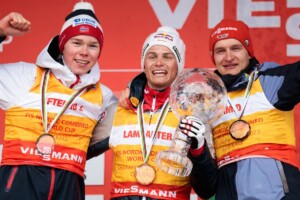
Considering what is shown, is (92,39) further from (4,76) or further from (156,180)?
(156,180)

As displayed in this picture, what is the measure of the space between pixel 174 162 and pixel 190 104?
26 centimetres

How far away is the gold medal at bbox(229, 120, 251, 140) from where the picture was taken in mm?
3199

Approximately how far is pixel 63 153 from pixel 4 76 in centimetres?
43

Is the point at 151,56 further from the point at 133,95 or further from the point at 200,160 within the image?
the point at 200,160

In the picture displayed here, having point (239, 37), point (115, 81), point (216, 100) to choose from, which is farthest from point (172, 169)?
point (115, 81)

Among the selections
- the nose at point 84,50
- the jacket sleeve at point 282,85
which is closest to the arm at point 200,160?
the jacket sleeve at point 282,85

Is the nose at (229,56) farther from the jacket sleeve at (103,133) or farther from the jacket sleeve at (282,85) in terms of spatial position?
the jacket sleeve at (103,133)

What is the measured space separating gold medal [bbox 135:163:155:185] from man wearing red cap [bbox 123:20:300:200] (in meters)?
0.19

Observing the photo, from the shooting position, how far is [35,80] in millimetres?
3389

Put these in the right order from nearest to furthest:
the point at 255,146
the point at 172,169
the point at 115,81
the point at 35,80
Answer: the point at 172,169 → the point at 255,146 → the point at 35,80 → the point at 115,81

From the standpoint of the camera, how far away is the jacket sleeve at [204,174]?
3.14 m

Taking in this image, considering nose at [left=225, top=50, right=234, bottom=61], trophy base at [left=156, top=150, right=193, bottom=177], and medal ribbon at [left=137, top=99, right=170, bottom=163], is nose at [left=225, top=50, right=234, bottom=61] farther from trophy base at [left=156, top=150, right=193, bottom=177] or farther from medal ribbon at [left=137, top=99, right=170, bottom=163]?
trophy base at [left=156, top=150, right=193, bottom=177]

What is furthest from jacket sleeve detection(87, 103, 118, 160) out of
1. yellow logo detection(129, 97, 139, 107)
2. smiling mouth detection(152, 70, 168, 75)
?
smiling mouth detection(152, 70, 168, 75)

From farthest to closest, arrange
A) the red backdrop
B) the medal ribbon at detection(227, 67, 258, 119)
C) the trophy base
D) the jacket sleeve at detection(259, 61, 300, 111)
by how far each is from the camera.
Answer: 1. the red backdrop
2. the medal ribbon at detection(227, 67, 258, 119)
3. the jacket sleeve at detection(259, 61, 300, 111)
4. the trophy base
